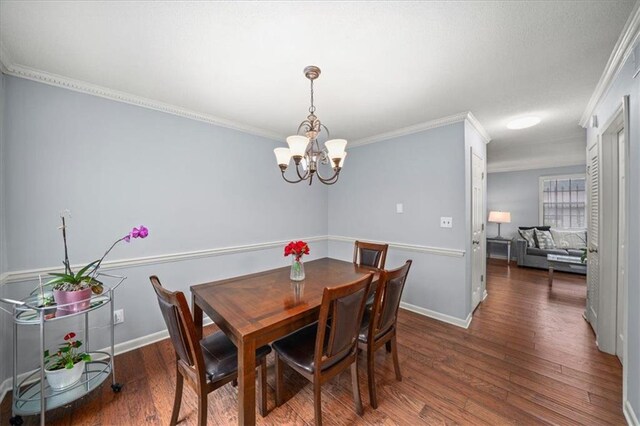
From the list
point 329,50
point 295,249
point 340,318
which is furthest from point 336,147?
point 340,318

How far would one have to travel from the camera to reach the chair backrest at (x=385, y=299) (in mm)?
1542

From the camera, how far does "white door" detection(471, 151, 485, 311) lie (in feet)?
9.54

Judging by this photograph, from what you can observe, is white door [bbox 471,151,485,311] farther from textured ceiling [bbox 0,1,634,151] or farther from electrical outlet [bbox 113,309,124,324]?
electrical outlet [bbox 113,309,124,324]

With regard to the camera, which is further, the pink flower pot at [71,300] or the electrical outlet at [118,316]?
the electrical outlet at [118,316]

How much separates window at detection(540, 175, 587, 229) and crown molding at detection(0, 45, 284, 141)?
662 centimetres

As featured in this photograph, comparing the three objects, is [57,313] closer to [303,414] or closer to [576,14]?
[303,414]

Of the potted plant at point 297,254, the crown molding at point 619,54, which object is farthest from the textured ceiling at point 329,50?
the potted plant at point 297,254

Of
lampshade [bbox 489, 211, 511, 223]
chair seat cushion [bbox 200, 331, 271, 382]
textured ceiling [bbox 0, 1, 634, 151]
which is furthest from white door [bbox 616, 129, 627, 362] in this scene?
lampshade [bbox 489, 211, 511, 223]

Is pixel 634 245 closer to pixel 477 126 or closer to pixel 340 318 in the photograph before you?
pixel 340 318

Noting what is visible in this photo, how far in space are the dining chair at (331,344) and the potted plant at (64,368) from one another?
1292mm

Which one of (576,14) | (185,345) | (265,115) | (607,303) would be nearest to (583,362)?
(607,303)

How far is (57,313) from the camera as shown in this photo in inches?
57.2

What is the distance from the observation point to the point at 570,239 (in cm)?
504

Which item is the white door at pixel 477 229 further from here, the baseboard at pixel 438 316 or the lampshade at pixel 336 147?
the lampshade at pixel 336 147
